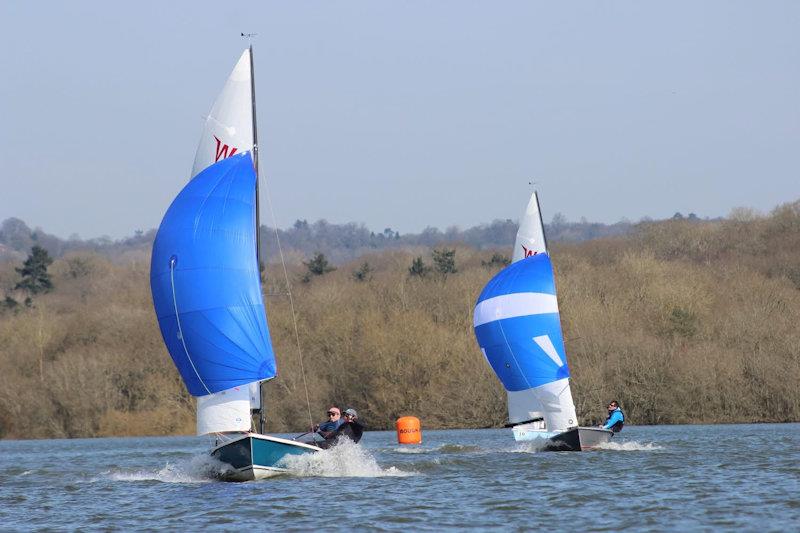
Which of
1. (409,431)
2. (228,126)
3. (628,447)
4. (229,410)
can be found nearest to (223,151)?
(228,126)

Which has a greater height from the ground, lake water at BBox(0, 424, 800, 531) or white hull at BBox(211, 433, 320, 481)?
white hull at BBox(211, 433, 320, 481)

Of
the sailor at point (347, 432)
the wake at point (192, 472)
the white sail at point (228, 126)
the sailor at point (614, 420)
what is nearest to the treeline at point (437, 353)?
the sailor at point (614, 420)

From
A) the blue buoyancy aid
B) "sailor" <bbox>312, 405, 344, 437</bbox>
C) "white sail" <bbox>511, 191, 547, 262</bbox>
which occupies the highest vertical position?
"white sail" <bbox>511, 191, 547, 262</bbox>

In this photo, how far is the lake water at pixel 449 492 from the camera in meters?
21.2

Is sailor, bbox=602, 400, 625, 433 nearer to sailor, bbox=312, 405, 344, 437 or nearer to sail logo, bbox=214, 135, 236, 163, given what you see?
sailor, bbox=312, 405, 344, 437

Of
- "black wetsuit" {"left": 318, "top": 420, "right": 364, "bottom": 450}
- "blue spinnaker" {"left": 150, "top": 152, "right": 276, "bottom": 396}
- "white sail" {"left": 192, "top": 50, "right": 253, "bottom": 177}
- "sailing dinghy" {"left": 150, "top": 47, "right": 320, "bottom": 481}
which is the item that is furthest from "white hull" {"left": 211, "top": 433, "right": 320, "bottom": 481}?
"white sail" {"left": 192, "top": 50, "right": 253, "bottom": 177}

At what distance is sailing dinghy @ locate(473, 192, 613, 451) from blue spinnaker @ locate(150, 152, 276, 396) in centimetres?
1329

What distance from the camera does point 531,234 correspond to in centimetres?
4000

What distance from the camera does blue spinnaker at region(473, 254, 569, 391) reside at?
38562mm

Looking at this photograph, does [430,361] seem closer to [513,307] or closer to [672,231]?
[513,307]

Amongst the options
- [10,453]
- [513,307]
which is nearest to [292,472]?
[513,307]

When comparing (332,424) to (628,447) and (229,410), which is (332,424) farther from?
(628,447)

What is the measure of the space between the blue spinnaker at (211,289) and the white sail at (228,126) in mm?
602

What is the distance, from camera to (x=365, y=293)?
80562 millimetres
